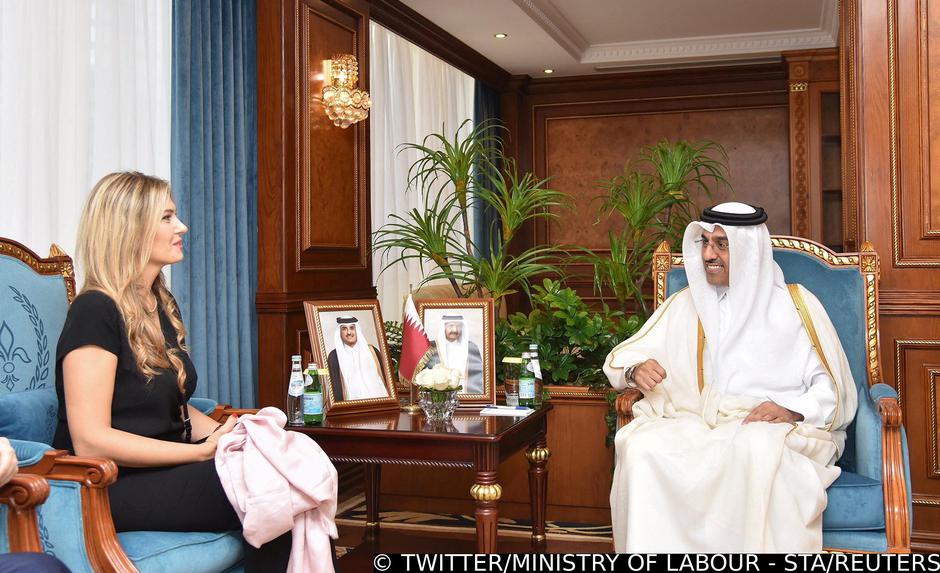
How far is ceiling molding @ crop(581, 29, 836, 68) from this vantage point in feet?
22.2

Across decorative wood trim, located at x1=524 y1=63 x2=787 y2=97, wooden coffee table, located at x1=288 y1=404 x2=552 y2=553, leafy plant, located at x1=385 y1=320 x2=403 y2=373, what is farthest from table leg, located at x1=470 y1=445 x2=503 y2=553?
decorative wood trim, located at x1=524 y1=63 x2=787 y2=97

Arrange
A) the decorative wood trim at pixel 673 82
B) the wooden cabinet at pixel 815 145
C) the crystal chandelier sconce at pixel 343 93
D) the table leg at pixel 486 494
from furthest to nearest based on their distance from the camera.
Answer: the decorative wood trim at pixel 673 82 → the wooden cabinet at pixel 815 145 → the crystal chandelier sconce at pixel 343 93 → the table leg at pixel 486 494

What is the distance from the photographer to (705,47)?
6.92 m

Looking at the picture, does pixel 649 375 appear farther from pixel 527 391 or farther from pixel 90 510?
pixel 90 510

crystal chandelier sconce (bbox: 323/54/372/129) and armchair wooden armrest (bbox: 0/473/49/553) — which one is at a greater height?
crystal chandelier sconce (bbox: 323/54/372/129)

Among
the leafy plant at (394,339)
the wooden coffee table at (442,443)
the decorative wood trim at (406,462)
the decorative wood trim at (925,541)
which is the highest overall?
the leafy plant at (394,339)

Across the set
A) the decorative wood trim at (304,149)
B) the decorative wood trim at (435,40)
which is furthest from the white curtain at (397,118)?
the decorative wood trim at (304,149)

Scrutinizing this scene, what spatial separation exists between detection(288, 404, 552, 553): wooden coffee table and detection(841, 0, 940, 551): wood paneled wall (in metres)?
1.44

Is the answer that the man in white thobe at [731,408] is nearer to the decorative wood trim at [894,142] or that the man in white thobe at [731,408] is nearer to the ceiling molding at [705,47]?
the decorative wood trim at [894,142]

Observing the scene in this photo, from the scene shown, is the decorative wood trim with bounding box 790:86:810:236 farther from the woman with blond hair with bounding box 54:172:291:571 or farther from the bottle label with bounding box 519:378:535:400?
the woman with blond hair with bounding box 54:172:291:571

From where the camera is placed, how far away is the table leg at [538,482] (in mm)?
3248

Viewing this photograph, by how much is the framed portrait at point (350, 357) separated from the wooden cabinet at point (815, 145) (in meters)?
4.38

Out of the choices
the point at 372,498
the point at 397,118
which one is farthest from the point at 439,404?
the point at 397,118

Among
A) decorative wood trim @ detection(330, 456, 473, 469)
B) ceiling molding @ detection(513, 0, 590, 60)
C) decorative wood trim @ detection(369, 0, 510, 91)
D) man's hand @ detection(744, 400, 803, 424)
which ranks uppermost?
ceiling molding @ detection(513, 0, 590, 60)
